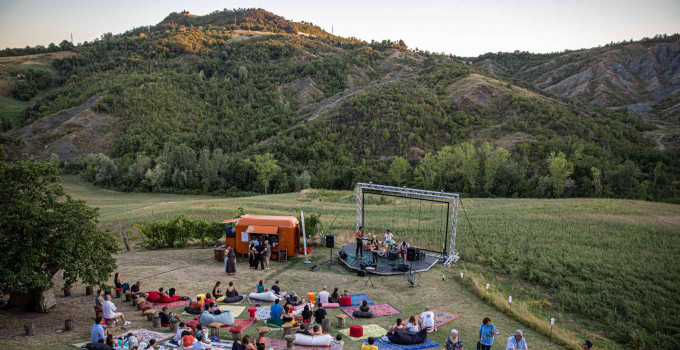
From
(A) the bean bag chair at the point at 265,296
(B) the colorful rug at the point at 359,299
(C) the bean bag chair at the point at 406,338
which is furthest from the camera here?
(B) the colorful rug at the point at 359,299

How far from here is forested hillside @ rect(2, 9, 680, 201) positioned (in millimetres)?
53875

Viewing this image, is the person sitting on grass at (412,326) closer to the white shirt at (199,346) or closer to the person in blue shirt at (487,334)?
the person in blue shirt at (487,334)

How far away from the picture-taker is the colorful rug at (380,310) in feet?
45.6

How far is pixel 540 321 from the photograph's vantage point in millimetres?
13406

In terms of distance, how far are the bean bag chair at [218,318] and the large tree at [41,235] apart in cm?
366

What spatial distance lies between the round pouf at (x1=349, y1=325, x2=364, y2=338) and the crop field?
6.09 meters

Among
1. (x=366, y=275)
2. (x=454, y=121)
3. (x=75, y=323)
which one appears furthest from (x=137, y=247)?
(x=454, y=121)

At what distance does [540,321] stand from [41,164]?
17491 millimetres

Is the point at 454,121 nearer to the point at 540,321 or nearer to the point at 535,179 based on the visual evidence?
the point at 535,179

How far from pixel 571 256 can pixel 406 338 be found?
14.4 metres

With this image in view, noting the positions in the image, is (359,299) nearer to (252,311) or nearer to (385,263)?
(252,311)

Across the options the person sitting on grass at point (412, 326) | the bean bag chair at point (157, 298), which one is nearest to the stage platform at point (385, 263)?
the person sitting on grass at point (412, 326)

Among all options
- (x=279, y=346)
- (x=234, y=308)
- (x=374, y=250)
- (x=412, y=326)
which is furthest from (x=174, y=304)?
(x=374, y=250)

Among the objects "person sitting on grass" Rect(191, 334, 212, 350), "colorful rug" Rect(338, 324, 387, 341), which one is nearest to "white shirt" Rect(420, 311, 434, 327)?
"colorful rug" Rect(338, 324, 387, 341)
